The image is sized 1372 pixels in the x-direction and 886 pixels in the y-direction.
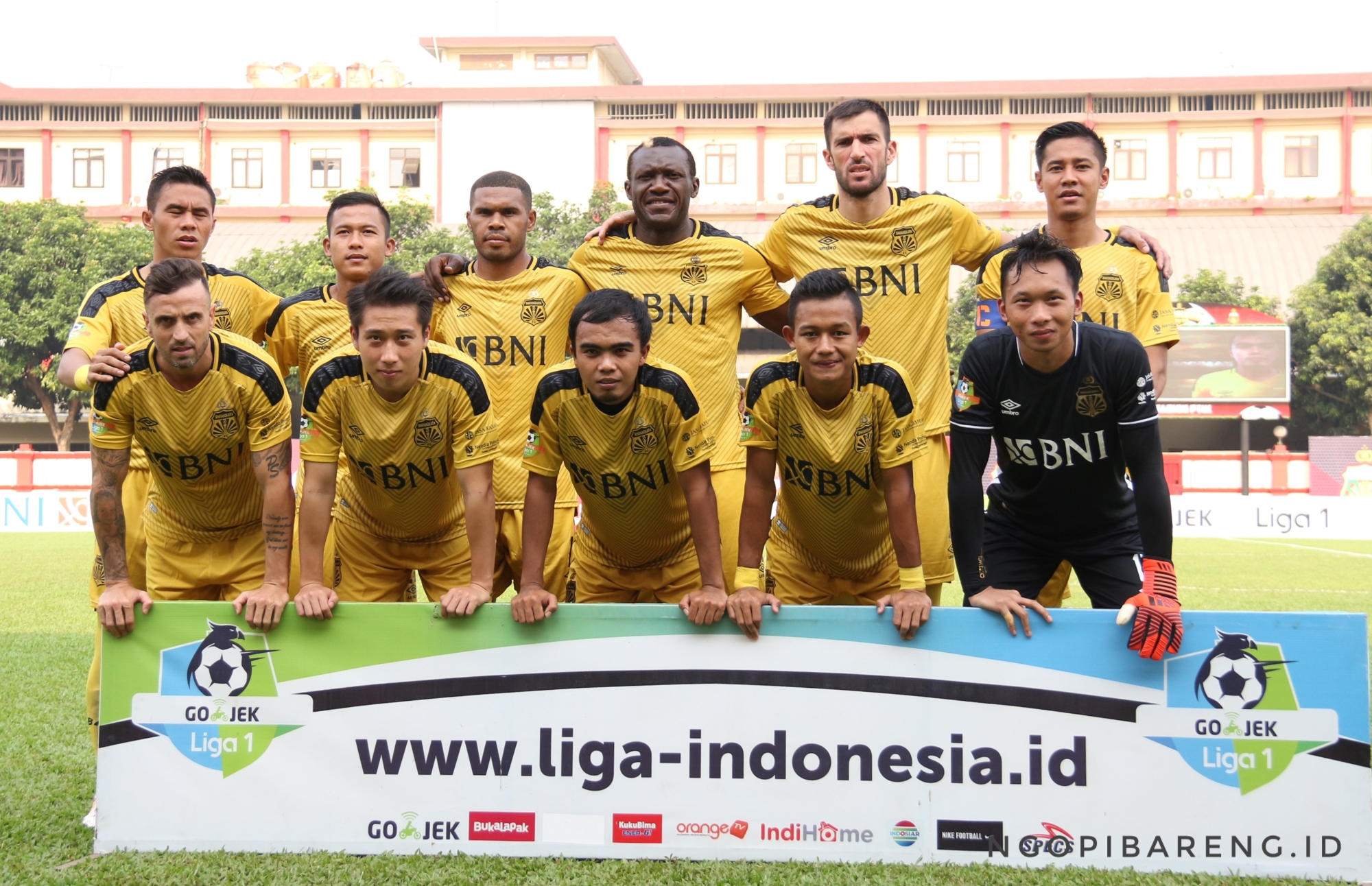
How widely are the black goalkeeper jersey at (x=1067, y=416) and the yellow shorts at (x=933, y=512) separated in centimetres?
44

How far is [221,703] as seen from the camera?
3.81 metres

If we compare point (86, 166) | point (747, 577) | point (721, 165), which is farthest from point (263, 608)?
point (86, 166)

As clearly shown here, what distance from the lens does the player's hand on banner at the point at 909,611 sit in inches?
142

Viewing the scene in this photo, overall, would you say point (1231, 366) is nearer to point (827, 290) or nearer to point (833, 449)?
point (833, 449)

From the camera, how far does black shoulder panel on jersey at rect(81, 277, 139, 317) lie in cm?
488

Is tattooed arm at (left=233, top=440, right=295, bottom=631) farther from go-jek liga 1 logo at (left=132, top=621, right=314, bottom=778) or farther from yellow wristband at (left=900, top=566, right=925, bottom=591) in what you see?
yellow wristband at (left=900, top=566, right=925, bottom=591)

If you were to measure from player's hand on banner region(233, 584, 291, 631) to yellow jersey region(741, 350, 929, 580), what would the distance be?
5.75 feet

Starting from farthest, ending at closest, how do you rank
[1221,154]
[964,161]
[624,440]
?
[964,161] < [1221,154] < [624,440]

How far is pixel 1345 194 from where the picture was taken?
152 feet

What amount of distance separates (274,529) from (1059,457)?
2.92 m

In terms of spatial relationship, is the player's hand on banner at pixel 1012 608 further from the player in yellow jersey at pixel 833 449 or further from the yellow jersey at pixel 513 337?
the yellow jersey at pixel 513 337

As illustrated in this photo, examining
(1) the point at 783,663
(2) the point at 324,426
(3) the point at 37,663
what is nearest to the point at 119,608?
(2) the point at 324,426

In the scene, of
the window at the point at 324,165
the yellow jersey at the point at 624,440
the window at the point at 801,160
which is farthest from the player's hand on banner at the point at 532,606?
the window at the point at 324,165

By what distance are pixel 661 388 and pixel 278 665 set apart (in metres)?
1.65
